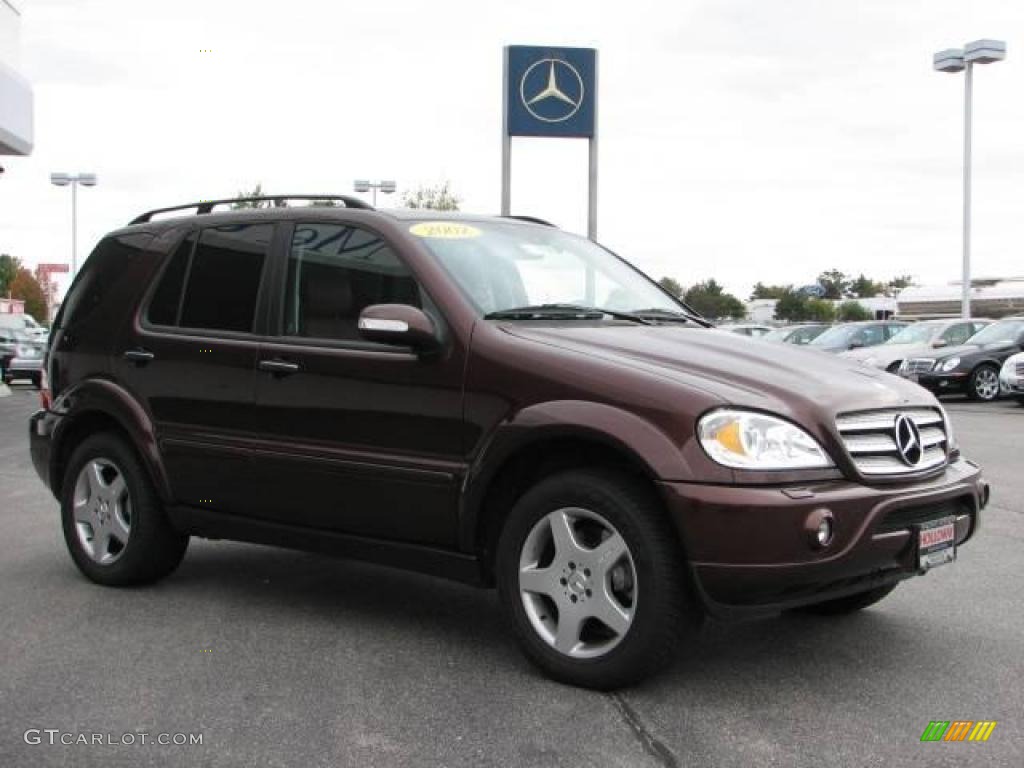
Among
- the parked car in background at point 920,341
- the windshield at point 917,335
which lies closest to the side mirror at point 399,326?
the parked car in background at point 920,341

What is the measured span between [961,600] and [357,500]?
112 inches

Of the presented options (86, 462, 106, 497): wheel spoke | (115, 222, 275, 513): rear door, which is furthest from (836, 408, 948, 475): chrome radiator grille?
(86, 462, 106, 497): wheel spoke

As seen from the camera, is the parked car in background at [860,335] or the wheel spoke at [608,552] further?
the parked car in background at [860,335]

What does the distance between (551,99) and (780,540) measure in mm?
13107

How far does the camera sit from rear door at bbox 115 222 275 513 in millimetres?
5086

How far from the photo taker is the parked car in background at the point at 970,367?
19.7 m

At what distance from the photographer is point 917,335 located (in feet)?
74.0

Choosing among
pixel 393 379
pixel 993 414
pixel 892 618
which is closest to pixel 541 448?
pixel 393 379

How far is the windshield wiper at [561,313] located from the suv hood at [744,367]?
0.33ft

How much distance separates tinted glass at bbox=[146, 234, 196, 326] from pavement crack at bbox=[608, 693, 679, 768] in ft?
9.47

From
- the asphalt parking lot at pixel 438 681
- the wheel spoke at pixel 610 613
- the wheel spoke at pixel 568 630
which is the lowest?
the asphalt parking lot at pixel 438 681

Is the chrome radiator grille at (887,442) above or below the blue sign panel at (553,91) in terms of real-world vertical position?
below

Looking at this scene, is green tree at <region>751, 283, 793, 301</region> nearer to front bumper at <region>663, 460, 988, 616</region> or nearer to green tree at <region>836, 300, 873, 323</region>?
green tree at <region>836, 300, 873, 323</region>

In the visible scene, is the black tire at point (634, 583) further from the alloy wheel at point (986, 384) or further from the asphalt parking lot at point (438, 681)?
the alloy wheel at point (986, 384)
